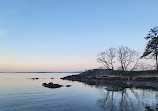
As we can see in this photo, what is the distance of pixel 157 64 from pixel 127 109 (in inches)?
1939

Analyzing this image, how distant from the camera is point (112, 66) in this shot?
8675 cm

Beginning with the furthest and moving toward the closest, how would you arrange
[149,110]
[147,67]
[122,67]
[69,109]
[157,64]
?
[122,67], [147,67], [157,64], [69,109], [149,110]

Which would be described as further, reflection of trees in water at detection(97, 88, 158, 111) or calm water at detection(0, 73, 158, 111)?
calm water at detection(0, 73, 158, 111)

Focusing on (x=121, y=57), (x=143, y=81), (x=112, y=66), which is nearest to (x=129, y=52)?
(x=121, y=57)

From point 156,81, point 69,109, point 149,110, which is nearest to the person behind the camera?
point 149,110

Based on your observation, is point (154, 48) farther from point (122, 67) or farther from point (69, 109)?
point (69, 109)

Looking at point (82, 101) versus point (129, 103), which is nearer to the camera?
point (129, 103)

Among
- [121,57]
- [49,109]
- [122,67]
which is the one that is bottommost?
[49,109]

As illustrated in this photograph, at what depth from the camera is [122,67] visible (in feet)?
263

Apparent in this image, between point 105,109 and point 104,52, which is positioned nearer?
point 105,109

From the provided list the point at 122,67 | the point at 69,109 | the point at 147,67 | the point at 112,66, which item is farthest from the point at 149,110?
the point at 112,66

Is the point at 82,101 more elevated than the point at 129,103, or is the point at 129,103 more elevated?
the point at 129,103

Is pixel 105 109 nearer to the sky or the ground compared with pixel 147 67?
nearer to the ground

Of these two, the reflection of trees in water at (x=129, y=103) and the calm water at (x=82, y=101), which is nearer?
the reflection of trees in water at (x=129, y=103)
